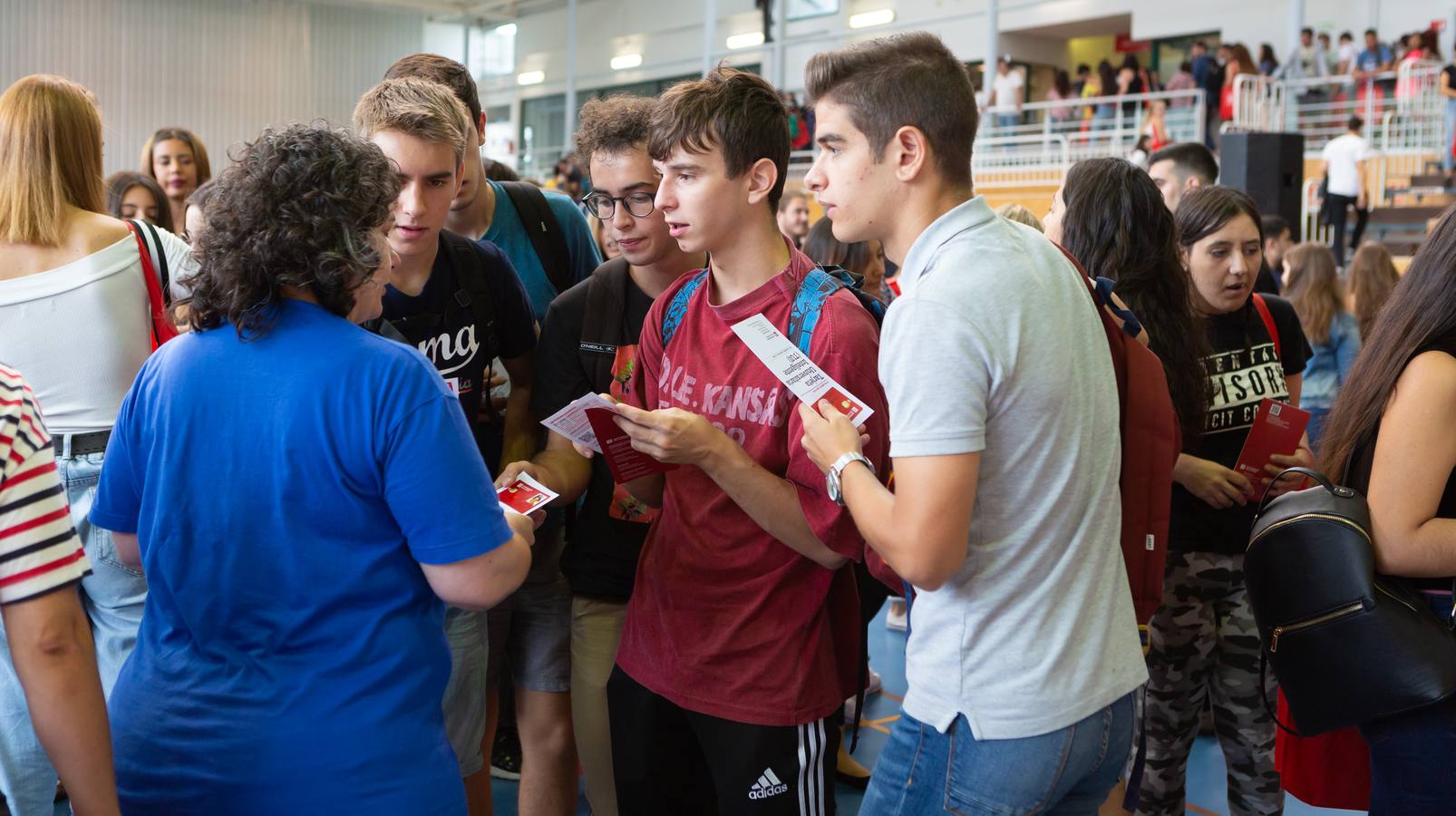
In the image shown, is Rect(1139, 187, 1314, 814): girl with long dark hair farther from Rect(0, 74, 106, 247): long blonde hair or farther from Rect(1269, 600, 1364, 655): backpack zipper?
Rect(0, 74, 106, 247): long blonde hair

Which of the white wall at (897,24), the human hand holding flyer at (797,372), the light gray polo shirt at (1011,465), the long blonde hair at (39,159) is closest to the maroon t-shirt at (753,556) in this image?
the human hand holding flyer at (797,372)

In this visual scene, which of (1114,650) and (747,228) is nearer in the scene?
(1114,650)

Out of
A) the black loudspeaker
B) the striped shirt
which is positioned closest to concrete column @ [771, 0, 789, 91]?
the black loudspeaker

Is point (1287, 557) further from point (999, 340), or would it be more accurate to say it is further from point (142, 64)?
point (142, 64)

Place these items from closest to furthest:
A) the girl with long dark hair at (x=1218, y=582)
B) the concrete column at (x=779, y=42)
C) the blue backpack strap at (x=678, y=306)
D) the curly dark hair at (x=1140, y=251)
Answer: the blue backpack strap at (x=678, y=306) → the curly dark hair at (x=1140, y=251) → the girl with long dark hair at (x=1218, y=582) → the concrete column at (x=779, y=42)

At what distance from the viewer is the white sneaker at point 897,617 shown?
17.6ft

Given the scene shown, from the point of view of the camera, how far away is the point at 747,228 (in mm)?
2188

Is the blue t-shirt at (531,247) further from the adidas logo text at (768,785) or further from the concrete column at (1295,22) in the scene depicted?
the concrete column at (1295,22)

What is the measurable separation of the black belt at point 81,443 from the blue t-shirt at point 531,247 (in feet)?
3.37

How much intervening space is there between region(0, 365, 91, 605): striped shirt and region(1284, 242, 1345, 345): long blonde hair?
585 centimetres

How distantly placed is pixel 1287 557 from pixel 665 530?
3.69 ft

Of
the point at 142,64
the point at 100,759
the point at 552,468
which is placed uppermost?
the point at 142,64

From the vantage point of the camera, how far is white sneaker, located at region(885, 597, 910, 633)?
5.35 metres

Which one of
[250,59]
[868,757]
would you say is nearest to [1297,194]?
[868,757]
